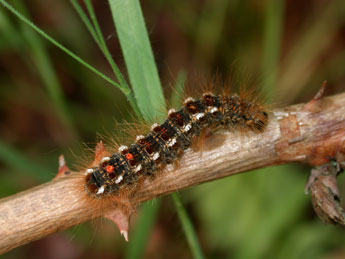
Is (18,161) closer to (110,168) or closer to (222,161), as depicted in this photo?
(110,168)

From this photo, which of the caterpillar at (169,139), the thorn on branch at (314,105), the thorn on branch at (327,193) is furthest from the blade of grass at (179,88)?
the thorn on branch at (327,193)

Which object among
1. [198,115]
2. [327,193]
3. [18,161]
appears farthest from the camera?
[18,161]

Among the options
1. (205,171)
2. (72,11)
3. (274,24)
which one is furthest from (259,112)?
(72,11)

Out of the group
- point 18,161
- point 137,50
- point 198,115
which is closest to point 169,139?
point 198,115

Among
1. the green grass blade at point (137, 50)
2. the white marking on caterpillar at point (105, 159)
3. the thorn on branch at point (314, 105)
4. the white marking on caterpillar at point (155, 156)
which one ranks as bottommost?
the thorn on branch at point (314, 105)

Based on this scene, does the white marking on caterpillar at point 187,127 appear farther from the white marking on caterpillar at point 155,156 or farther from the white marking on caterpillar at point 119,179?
the white marking on caterpillar at point 119,179

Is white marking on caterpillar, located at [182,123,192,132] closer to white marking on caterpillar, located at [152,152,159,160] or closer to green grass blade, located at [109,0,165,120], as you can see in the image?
white marking on caterpillar, located at [152,152,159,160]
